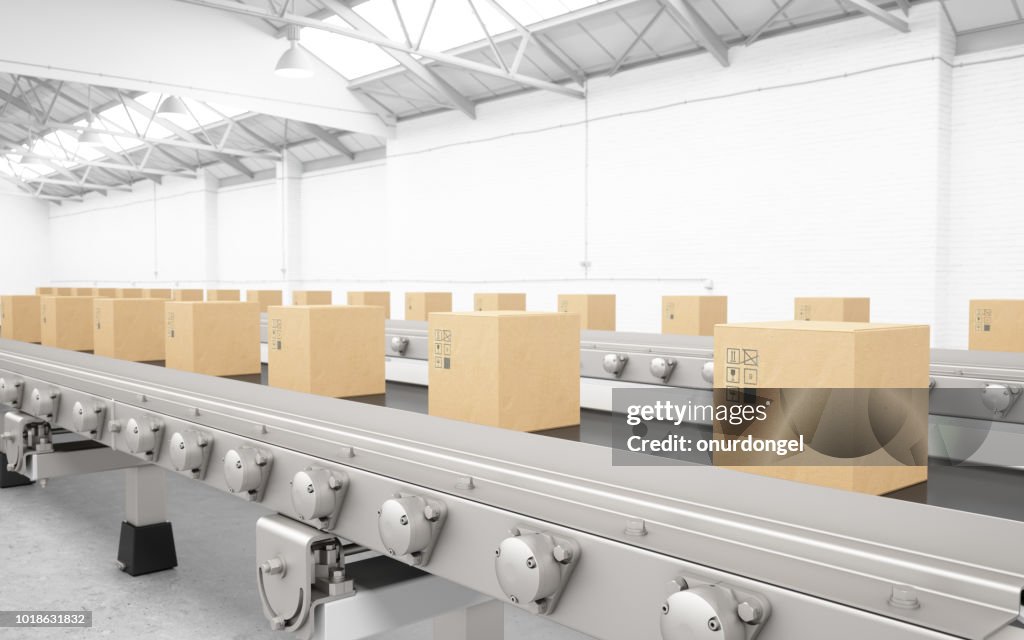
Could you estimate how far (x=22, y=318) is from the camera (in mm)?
4703

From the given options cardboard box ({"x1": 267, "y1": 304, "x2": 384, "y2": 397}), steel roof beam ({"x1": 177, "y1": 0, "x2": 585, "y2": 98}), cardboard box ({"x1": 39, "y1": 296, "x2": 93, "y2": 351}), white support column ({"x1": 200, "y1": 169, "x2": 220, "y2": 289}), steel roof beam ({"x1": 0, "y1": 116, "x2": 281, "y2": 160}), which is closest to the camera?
cardboard box ({"x1": 267, "y1": 304, "x2": 384, "y2": 397})

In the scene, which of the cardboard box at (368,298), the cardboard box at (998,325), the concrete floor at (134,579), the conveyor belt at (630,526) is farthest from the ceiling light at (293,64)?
the conveyor belt at (630,526)

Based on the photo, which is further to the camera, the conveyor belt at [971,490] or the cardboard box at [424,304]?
the cardboard box at [424,304]

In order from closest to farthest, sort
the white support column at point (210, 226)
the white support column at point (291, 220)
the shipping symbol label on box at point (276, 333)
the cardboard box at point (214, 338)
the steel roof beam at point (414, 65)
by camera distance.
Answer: the shipping symbol label on box at point (276, 333), the cardboard box at point (214, 338), the steel roof beam at point (414, 65), the white support column at point (291, 220), the white support column at point (210, 226)

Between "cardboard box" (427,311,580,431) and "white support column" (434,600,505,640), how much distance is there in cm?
54

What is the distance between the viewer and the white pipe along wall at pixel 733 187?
8.85 m

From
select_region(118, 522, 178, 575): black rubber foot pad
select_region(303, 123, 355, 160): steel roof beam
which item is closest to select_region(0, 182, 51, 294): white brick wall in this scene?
select_region(303, 123, 355, 160): steel roof beam

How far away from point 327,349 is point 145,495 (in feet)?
6.86

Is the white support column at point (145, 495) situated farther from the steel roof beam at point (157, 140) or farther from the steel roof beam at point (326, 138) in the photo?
the steel roof beam at point (326, 138)

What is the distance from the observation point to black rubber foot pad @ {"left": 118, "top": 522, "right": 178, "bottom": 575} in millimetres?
3980

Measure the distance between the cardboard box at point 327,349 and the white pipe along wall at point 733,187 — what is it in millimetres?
8079

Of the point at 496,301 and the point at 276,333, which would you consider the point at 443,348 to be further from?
the point at 496,301

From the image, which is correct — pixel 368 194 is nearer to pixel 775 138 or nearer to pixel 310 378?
pixel 775 138

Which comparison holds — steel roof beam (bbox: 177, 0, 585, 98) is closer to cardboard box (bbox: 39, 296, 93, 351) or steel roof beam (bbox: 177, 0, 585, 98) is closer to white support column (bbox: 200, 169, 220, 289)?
cardboard box (bbox: 39, 296, 93, 351)
